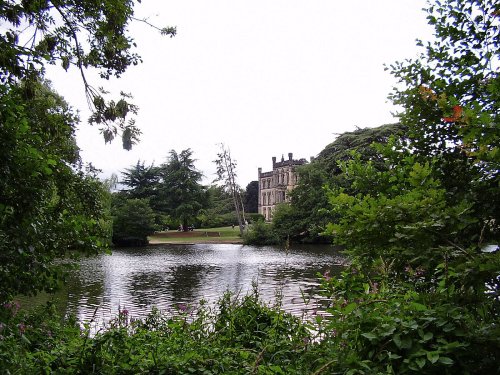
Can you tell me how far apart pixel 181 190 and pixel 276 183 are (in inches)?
856

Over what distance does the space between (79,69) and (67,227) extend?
3198 mm

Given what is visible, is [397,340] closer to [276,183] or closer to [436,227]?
[436,227]

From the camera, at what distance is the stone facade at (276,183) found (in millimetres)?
75700

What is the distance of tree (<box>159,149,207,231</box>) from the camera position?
206 ft

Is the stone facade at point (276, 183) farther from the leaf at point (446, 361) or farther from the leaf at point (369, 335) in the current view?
the leaf at point (446, 361)

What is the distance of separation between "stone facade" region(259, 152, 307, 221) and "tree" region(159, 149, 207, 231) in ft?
49.6

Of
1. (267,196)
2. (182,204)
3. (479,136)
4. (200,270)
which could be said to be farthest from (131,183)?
(479,136)

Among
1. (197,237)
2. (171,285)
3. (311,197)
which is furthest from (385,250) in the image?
(197,237)

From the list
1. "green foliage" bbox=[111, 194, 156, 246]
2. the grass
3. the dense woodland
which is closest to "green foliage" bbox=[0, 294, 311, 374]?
the dense woodland

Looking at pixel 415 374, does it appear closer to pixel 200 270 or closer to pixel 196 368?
pixel 196 368

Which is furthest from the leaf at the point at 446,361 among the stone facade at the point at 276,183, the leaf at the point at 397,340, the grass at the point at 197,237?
the stone facade at the point at 276,183

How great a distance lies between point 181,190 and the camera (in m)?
63.1

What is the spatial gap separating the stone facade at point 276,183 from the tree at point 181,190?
15.1m

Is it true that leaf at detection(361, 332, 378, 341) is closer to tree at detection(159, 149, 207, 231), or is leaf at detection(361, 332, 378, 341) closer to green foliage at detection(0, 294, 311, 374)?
→ green foliage at detection(0, 294, 311, 374)
